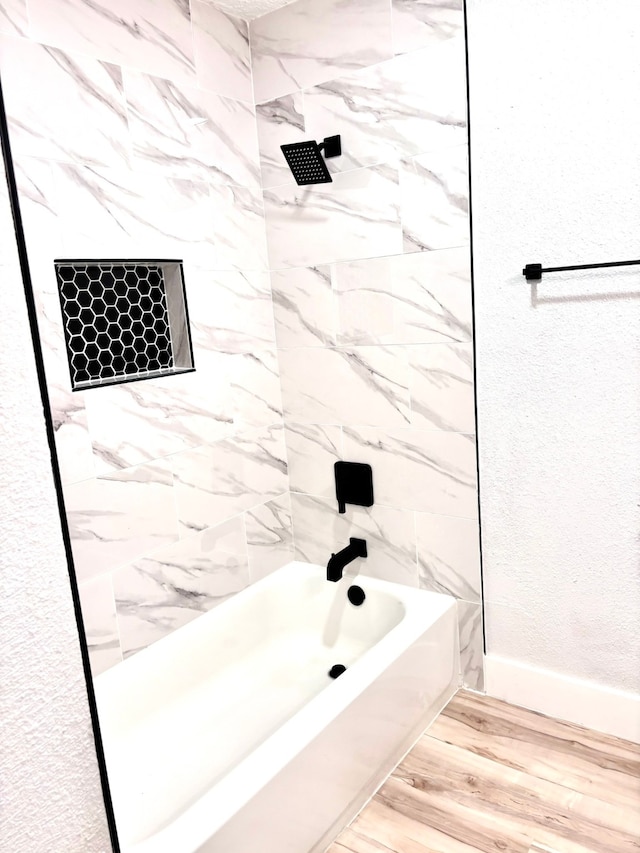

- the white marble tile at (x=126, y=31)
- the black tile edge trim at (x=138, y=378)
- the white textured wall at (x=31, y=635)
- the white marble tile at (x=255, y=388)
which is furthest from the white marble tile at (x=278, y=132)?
the white textured wall at (x=31, y=635)

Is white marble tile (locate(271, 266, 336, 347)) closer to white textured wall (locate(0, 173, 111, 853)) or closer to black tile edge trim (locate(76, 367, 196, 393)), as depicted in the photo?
black tile edge trim (locate(76, 367, 196, 393))

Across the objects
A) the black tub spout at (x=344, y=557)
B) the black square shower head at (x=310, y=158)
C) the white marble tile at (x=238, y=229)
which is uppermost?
the black square shower head at (x=310, y=158)

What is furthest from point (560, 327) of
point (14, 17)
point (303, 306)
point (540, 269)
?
point (14, 17)

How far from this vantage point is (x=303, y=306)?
2.63 metres

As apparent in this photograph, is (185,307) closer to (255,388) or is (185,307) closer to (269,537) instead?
(255,388)

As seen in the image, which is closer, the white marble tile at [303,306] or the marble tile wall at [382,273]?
the marble tile wall at [382,273]

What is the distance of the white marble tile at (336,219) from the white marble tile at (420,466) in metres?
0.68

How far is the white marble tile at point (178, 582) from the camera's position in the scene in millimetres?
2229

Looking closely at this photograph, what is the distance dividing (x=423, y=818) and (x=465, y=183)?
1.96 metres

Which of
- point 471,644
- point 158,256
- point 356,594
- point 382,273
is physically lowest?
point 471,644

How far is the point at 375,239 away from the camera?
7.80 feet

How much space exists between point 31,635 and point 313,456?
6.86 ft

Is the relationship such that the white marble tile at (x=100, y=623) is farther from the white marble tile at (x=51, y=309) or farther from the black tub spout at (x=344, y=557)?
the black tub spout at (x=344, y=557)

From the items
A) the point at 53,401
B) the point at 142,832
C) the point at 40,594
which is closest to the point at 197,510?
the point at 53,401
